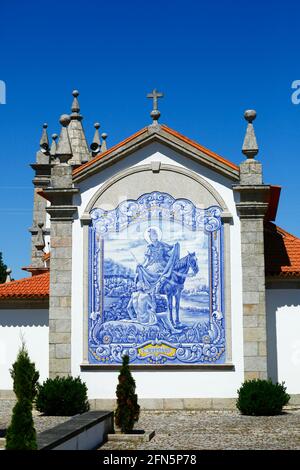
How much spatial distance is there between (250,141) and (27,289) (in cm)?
851

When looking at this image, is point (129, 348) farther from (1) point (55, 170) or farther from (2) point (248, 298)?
(1) point (55, 170)

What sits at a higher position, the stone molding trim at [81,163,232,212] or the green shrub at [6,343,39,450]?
the stone molding trim at [81,163,232,212]

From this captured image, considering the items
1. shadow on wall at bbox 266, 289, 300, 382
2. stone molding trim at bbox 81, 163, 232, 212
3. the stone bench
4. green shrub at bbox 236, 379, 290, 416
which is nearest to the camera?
the stone bench

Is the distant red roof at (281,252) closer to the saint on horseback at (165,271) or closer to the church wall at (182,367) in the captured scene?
the church wall at (182,367)

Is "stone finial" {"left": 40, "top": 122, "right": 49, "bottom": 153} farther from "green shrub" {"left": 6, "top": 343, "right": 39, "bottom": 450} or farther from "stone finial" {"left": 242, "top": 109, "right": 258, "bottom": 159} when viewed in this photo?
"green shrub" {"left": 6, "top": 343, "right": 39, "bottom": 450}

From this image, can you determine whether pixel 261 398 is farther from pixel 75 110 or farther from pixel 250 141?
pixel 75 110

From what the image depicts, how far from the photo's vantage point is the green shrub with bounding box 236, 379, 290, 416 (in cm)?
1895

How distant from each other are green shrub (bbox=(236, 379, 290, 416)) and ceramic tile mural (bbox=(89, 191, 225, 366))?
52.3 inches

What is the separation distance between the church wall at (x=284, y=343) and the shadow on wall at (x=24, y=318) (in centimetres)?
702

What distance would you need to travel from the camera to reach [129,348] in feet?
66.9

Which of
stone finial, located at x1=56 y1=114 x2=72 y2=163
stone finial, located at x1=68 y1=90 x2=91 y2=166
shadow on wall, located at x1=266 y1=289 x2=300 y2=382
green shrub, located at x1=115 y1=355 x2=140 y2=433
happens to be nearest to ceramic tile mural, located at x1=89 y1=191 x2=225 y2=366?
shadow on wall, located at x1=266 y1=289 x2=300 y2=382

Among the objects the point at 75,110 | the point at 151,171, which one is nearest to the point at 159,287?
the point at 151,171

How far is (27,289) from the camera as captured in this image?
23328 millimetres

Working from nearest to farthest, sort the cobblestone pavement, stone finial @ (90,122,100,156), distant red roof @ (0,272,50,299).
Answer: the cobblestone pavement, distant red roof @ (0,272,50,299), stone finial @ (90,122,100,156)
